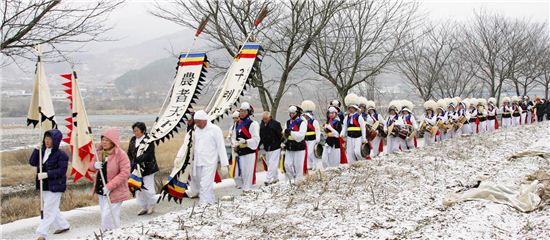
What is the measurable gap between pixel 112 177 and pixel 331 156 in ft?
20.6

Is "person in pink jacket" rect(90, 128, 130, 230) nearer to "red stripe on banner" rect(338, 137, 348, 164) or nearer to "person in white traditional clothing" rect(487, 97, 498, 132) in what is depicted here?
"red stripe on banner" rect(338, 137, 348, 164)

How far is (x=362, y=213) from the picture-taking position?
5.93 meters

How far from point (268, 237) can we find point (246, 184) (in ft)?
15.7

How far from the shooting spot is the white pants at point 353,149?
11852 mm

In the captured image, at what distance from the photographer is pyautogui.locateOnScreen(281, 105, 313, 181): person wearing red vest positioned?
10.4 m

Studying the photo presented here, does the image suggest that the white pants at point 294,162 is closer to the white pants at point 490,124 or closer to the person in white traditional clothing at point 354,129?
the person in white traditional clothing at point 354,129

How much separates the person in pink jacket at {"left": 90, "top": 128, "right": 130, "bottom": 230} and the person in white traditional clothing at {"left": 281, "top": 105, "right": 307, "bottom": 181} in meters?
4.41

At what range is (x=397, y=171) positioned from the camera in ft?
28.1

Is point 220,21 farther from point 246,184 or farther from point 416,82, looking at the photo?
point 416,82

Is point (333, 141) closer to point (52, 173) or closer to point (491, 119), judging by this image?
point (52, 173)

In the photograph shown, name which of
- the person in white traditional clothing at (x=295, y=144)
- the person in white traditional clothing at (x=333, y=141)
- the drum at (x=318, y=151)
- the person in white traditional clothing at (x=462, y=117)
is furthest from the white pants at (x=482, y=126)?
the person in white traditional clothing at (x=295, y=144)

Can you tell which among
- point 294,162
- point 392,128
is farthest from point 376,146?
point 294,162

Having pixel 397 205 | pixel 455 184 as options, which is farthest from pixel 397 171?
pixel 397 205

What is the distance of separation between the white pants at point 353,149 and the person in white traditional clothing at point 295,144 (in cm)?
173
